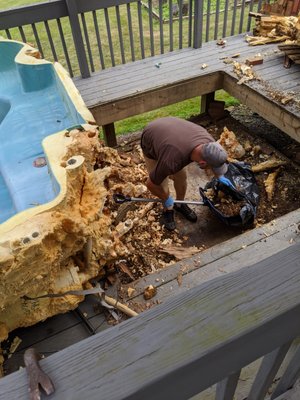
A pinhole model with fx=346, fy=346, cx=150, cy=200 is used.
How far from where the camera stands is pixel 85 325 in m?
2.48

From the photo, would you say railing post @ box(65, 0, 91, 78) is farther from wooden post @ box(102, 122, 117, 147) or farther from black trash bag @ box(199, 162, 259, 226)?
black trash bag @ box(199, 162, 259, 226)

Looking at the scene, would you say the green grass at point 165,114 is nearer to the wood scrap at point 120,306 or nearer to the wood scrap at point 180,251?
the wood scrap at point 180,251

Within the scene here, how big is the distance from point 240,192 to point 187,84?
79.4 inches

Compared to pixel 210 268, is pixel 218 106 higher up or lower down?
lower down

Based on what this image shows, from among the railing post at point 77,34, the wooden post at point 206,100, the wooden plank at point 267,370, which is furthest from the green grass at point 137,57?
the wooden plank at point 267,370

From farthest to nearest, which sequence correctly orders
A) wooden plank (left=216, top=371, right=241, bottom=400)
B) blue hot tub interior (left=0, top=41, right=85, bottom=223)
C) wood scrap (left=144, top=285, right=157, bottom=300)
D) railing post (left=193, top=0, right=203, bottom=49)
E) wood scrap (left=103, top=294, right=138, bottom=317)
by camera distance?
railing post (left=193, top=0, right=203, bottom=49)
blue hot tub interior (left=0, top=41, right=85, bottom=223)
wood scrap (left=144, top=285, right=157, bottom=300)
wood scrap (left=103, top=294, right=138, bottom=317)
wooden plank (left=216, top=371, right=241, bottom=400)

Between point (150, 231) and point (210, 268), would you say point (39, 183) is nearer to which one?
point (150, 231)

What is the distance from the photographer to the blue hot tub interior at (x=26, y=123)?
295 centimetres

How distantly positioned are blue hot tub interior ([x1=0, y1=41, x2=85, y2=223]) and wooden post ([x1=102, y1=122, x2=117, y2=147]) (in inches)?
44.1

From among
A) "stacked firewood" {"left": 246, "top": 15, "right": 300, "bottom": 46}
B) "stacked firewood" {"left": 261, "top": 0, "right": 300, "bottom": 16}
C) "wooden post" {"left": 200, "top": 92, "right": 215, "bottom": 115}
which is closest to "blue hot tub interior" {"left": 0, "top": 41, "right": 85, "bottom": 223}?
"wooden post" {"left": 200, "top": 92, "right": 215, "bottom": 115}

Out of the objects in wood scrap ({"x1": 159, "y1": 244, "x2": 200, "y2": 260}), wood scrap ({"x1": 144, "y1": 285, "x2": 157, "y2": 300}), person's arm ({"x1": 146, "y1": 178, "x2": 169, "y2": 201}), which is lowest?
wood scrap ({"x1": 159, "y1": 244, "x2": 200, "y2": 260})

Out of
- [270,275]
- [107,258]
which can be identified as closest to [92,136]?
[107,258]

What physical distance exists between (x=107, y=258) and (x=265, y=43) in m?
4.75

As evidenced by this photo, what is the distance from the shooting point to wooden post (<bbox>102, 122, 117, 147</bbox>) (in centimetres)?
509
